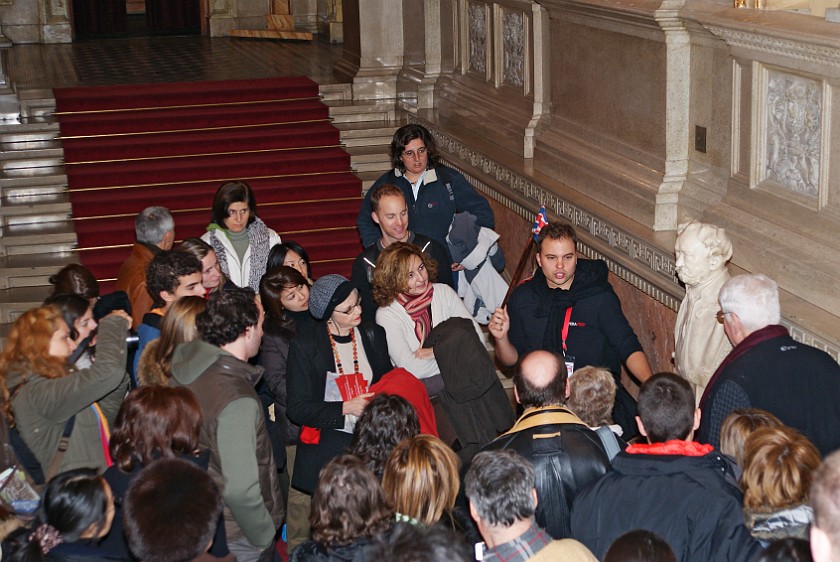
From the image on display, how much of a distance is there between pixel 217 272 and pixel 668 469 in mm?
3580

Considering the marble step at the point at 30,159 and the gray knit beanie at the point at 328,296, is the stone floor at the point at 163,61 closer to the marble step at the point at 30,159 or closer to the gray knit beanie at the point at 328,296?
the marble step at the point at 30,159

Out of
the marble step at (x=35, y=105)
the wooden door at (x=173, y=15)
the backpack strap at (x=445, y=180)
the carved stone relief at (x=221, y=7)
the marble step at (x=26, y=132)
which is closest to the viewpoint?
the backpack strap at (x=445, y=180)

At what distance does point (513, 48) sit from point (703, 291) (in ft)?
16.2

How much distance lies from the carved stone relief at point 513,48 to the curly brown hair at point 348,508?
21.8 feet

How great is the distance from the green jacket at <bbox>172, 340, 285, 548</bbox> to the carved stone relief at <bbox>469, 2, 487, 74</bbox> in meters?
6.63

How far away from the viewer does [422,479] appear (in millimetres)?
4035

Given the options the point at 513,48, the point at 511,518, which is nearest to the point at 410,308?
the point at 511,518

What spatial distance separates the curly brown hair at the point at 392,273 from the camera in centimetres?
593

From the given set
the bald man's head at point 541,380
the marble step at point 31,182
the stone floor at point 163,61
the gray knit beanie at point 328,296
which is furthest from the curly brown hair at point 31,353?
the stone floor at point 163,61

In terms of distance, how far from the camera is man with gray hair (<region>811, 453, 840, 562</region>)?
243 centimetres

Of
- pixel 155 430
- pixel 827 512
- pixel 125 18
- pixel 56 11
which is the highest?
pixel 56 11

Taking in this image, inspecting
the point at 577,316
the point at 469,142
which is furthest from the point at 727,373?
the point at 469,142

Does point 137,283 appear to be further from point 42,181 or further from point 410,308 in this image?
point 42,181

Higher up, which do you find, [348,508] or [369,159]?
[348,508]
